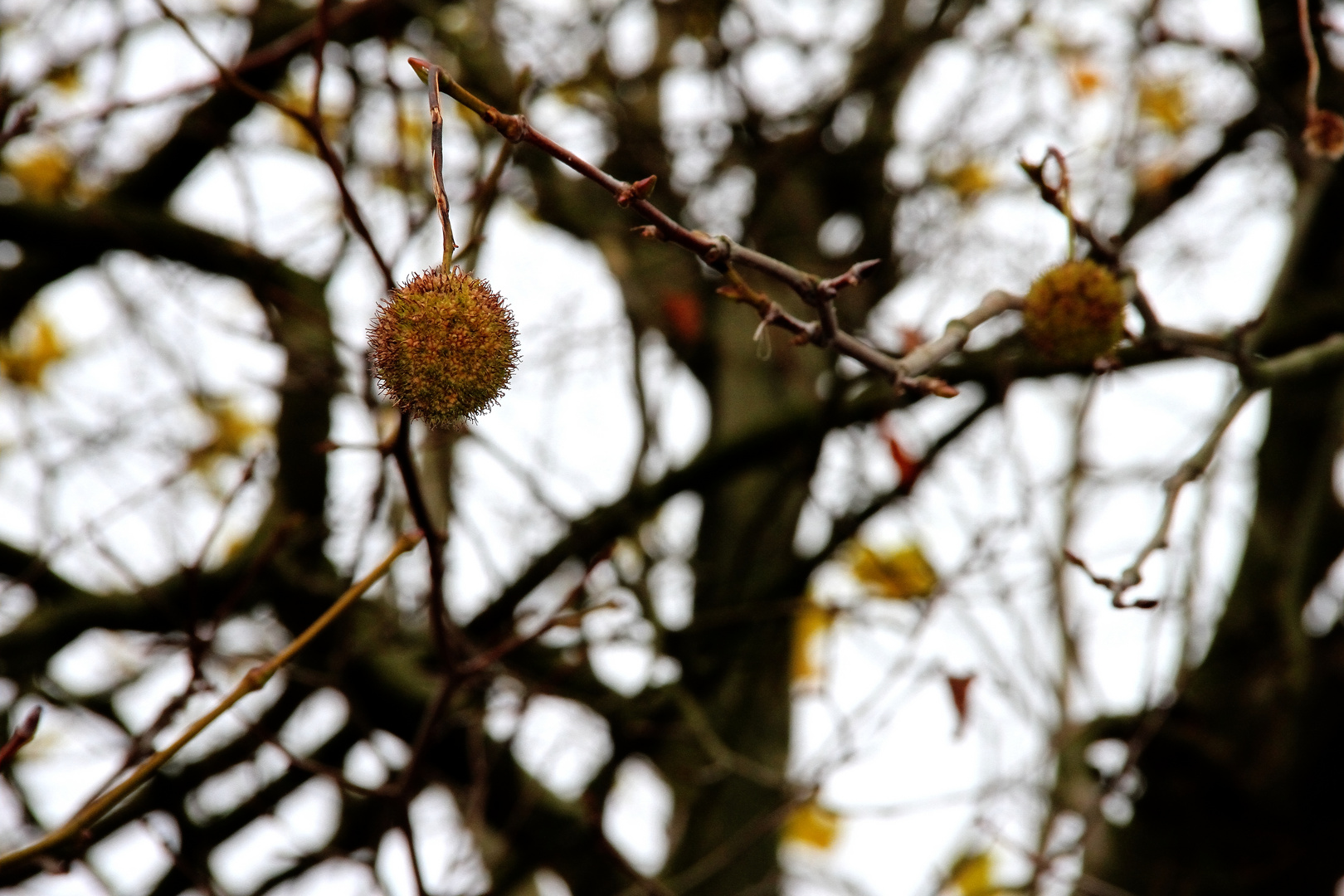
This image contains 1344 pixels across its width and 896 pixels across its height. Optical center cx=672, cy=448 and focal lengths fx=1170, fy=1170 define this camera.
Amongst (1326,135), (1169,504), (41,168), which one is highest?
(41,168)

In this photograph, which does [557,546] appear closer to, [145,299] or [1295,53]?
[145,299]

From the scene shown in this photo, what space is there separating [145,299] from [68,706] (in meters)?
1.61

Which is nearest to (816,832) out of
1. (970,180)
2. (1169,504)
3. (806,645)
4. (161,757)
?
(806,645)

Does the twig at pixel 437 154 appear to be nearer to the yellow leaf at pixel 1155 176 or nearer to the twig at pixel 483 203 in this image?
the twig at pixel 483 203

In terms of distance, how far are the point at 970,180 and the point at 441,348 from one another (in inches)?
146

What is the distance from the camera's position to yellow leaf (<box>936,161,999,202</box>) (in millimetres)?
4465

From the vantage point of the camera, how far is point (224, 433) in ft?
14.9

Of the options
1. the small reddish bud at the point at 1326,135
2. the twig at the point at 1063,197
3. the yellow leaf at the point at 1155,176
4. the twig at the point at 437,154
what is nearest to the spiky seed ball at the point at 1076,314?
the twig at the point at 1063,197

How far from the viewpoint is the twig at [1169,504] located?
1587mm

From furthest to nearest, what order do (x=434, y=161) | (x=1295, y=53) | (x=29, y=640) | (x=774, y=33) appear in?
(x=774, y=33)
(x=1295, y=53)
(x=29, y=640)
(x=434, y=161)

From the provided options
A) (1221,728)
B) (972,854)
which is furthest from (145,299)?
(1221,728)

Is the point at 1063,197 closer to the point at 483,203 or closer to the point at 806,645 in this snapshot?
the point at 483,203

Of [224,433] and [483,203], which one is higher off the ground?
[224,433]

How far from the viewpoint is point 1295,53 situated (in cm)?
385
